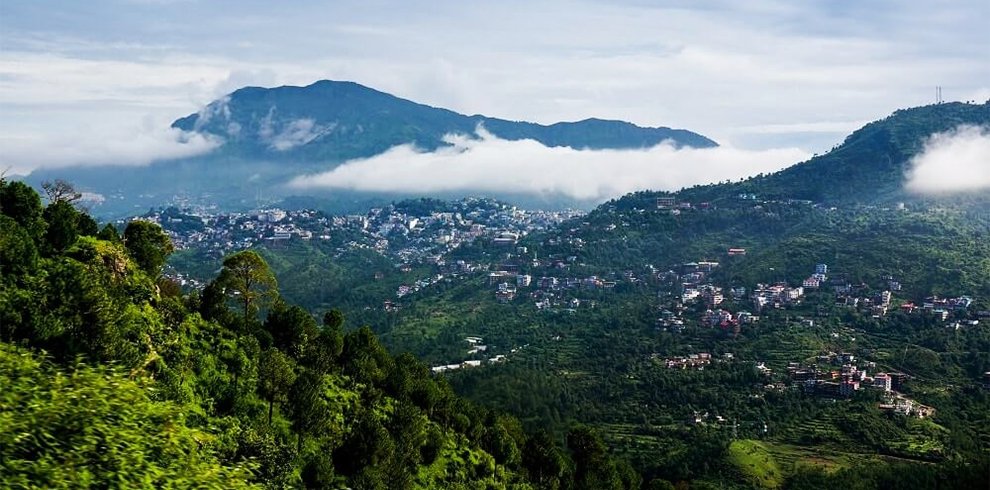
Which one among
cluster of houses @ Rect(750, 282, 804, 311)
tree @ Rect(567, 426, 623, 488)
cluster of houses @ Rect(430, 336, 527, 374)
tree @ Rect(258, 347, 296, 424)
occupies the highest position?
tree @ Rect(258, 347, 296, 424)

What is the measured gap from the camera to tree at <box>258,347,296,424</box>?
23.5 m

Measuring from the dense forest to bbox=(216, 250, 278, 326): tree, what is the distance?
3.0 inches

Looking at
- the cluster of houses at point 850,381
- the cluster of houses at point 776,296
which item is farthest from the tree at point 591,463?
the cluster of houses at point 776,296

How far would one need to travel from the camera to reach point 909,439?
186ft

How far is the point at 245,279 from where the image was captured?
28.5 meters

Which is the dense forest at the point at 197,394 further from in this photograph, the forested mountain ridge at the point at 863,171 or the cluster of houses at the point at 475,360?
the forested mountain ridge at the point at 863,171

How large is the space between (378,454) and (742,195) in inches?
6410

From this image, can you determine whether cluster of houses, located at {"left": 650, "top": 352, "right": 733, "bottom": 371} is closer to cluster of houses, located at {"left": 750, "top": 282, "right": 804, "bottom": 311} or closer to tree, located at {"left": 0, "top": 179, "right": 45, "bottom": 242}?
cluster of houses, located at {"left": 750, "top": 282, "right": 804, "bottom": 311}

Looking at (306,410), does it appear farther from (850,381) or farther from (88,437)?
(850,381)

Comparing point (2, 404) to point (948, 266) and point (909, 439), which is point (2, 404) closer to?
point (909, 439)

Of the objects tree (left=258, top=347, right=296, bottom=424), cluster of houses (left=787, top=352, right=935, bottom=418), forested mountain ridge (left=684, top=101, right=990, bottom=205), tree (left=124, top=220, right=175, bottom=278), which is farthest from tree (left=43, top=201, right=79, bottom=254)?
forested mountain ridge (left=684, top=101, right=990, bottom=205)

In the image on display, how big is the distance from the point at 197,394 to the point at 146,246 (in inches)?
321

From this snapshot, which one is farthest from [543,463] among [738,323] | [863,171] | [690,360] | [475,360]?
[863,171]

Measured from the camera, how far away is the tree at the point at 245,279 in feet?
92.4
